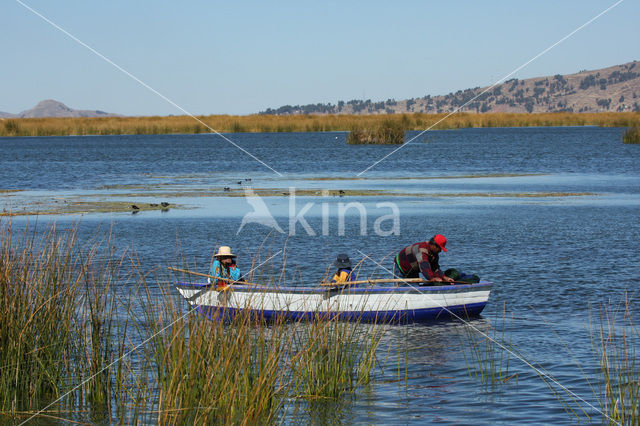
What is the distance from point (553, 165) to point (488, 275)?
121 ft

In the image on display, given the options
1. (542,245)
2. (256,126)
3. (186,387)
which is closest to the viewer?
(186,387)

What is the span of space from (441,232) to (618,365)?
14.5m

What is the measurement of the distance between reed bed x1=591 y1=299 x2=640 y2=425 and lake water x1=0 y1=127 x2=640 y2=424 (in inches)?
8.3

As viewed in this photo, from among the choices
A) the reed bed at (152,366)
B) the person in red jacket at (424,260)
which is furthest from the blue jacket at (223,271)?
the reed bed at (152,366)

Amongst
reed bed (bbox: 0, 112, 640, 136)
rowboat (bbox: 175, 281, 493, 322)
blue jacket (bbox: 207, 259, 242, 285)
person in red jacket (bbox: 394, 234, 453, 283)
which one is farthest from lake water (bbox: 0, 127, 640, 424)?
reed bed (bbox: 0, 112, 640, 136)

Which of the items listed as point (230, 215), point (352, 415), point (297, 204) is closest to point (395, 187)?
point (297, 204)

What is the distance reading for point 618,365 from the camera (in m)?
10.1

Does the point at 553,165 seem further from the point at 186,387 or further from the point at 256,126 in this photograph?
the point at 256,126

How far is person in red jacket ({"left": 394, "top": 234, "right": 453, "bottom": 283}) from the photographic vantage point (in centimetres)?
1402

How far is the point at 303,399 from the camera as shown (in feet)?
30.1

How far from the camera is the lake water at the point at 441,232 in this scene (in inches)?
407

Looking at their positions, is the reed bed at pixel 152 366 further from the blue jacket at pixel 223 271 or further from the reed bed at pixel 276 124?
the reed bed at pixel 276 124

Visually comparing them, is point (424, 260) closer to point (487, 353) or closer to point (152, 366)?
point (487, 353)

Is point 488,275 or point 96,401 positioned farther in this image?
point 488,275
